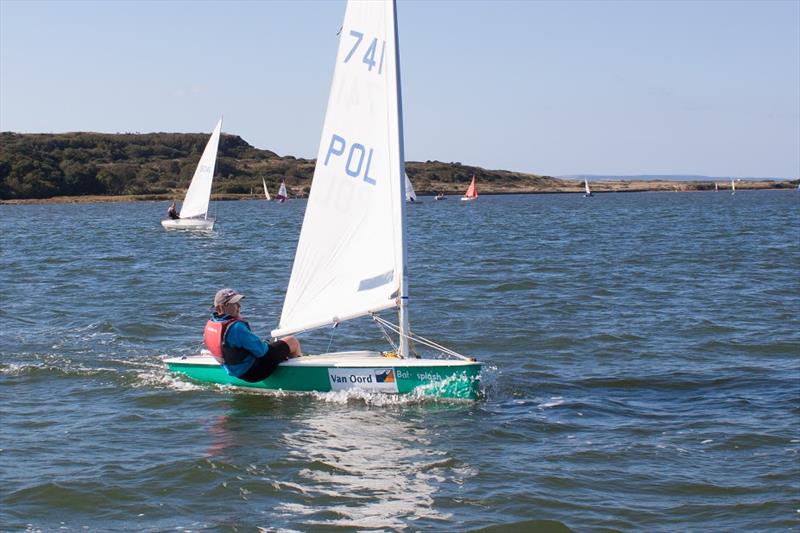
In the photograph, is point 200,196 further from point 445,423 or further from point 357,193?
point 445,423

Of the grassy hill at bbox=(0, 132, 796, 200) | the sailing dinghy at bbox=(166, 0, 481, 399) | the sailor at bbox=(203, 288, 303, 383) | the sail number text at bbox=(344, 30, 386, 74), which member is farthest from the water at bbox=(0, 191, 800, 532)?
the grassy hill at bbox=(0, 132, 796, 200)

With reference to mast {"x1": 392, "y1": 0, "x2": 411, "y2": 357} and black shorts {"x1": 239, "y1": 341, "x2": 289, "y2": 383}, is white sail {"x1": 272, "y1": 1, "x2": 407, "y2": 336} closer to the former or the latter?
mast {"x1": 392, "y1": 0, "x2": 411, "y2": 357}

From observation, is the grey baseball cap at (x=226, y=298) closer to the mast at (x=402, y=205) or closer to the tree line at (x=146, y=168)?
the mast at (x=402, y=205)

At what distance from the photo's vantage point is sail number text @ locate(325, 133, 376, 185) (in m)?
→ 11.5

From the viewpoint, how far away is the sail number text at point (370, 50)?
36.7 feet

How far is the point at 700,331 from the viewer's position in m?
16.7

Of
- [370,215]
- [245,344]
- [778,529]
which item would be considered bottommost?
[778,529]

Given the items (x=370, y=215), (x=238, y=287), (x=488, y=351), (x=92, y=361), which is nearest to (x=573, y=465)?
(x=370, y=215)

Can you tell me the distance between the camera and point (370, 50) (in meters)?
11.2

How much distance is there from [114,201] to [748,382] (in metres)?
97.8

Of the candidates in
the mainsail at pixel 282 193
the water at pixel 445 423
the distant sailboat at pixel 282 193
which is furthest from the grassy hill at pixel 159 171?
the water at pixel 445 423

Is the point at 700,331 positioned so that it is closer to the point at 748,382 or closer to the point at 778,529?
the point at 748,382

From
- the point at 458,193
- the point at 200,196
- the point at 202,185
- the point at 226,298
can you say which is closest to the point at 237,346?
the point at 226,298

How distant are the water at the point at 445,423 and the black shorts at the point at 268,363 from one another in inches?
13.2
